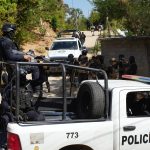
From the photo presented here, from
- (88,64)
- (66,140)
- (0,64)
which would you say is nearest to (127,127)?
(66,140)

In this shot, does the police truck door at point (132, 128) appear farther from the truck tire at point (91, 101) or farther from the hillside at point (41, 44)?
the hillside at point (41, 44)

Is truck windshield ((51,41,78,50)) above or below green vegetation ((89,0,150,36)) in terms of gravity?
below

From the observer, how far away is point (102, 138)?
628 cm

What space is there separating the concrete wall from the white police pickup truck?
42.3ft

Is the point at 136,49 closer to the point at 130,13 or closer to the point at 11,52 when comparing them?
the point at 130,13

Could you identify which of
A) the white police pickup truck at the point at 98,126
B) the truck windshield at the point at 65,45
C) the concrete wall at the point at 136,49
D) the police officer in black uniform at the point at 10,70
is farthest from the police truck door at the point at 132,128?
the truck windshield at the point at 65,45

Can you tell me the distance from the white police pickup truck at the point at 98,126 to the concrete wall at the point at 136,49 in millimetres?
12902

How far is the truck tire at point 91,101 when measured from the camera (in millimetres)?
6238

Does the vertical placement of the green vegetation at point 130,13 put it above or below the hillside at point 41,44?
above

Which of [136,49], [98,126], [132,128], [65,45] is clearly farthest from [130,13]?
[98,126]

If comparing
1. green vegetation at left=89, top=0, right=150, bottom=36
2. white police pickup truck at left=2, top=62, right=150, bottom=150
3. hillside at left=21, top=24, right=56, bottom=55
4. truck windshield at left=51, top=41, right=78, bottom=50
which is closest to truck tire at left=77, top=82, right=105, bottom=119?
white police pickup truck at left=2, top=62, right=150, bottom=150

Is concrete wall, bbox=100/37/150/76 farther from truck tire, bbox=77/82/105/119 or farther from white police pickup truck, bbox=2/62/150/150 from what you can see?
white police pickup truck, bbox=2/62/150/150

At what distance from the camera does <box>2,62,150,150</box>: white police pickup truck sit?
5961 millimetres

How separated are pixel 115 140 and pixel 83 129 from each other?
478 mm
